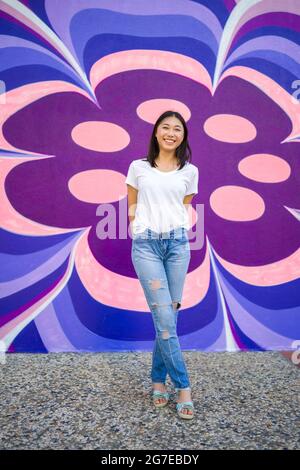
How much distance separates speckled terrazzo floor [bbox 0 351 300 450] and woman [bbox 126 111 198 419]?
0.18m

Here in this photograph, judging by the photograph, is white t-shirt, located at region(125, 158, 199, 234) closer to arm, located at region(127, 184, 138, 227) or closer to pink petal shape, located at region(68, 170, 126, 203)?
arm, located at region(127, 184, 138, 227)

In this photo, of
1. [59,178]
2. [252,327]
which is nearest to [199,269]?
[252,327]

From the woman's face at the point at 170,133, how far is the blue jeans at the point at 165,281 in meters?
0.50

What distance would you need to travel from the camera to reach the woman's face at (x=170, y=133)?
2180 millimetres

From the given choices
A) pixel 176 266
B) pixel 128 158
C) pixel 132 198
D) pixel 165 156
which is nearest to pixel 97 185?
pixel 128 158

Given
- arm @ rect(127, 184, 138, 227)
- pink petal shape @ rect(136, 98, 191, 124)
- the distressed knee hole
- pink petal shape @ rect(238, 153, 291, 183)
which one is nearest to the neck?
arm @ rect(127, 184, 138, 227)

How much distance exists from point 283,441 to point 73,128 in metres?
2.50

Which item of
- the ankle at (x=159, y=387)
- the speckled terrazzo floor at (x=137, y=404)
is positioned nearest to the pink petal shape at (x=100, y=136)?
the speckled terrazzo floor at (x=137, y=404)

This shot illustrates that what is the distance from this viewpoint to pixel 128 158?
2.95m

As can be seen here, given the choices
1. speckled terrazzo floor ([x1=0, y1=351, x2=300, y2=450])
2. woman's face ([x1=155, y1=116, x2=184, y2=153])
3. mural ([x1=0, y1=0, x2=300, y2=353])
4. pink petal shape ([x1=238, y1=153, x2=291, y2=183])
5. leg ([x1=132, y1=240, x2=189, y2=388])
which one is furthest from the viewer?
pink petal shape ([x1=238, y1=153, x2=291, y2=183])

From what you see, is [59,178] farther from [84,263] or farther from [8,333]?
[8,333]

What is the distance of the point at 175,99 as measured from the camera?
9.75 ft

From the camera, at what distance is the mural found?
2.91m

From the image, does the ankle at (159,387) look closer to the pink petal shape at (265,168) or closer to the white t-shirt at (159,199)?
the white t-shirt at (159,199)
